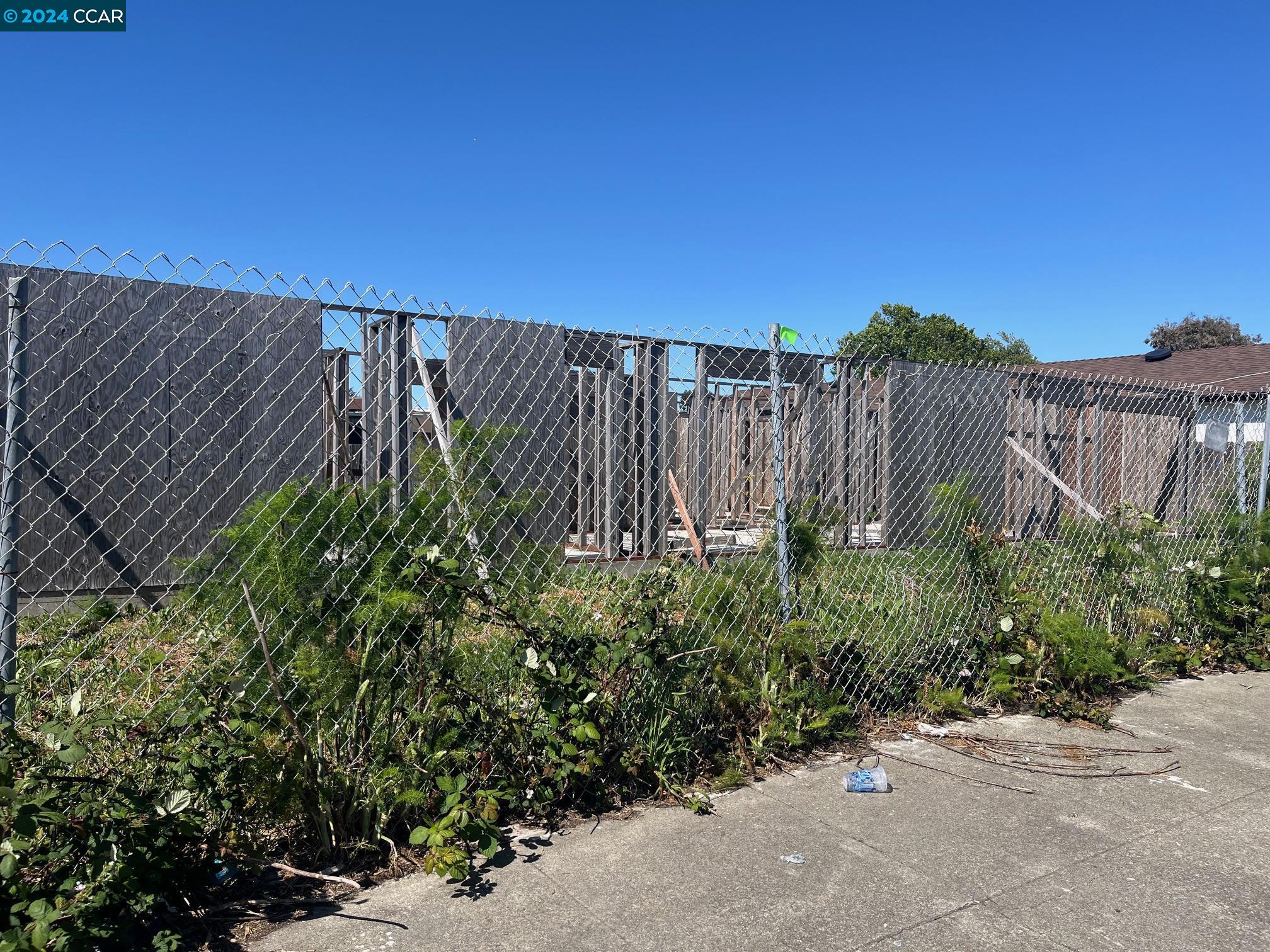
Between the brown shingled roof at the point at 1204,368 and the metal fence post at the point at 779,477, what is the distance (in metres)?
14.5

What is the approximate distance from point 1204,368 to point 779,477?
1900cm

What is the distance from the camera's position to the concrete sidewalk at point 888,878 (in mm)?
2646

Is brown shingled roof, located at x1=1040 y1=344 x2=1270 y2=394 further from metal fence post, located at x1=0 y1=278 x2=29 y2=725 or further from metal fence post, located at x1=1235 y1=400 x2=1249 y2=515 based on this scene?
metal fence post, located at x1=0 y1=278 x2=29 y2=725

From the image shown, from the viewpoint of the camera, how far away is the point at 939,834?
11.0 feet

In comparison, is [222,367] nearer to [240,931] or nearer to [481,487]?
[481,487]

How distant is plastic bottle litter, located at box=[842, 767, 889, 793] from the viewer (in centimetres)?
375

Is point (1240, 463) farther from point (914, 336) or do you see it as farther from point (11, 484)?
point (914, 336)

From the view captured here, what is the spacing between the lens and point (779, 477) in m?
4.29

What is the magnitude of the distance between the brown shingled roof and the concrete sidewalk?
14957 millimetres

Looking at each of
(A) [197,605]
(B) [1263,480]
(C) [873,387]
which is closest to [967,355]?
(C) [873,387]

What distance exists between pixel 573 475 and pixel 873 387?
15.9 feet

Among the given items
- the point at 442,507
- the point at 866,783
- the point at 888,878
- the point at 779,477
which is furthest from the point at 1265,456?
the point at 442,507

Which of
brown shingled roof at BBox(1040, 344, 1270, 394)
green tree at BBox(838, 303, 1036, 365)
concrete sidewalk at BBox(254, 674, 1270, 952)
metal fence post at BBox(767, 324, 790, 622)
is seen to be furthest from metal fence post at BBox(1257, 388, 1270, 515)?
green tree at BBox(838, 303, 1036, 365)

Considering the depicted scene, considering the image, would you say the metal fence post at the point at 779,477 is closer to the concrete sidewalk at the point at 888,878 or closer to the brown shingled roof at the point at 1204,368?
the concrete sidewalk at the point at 888,878
